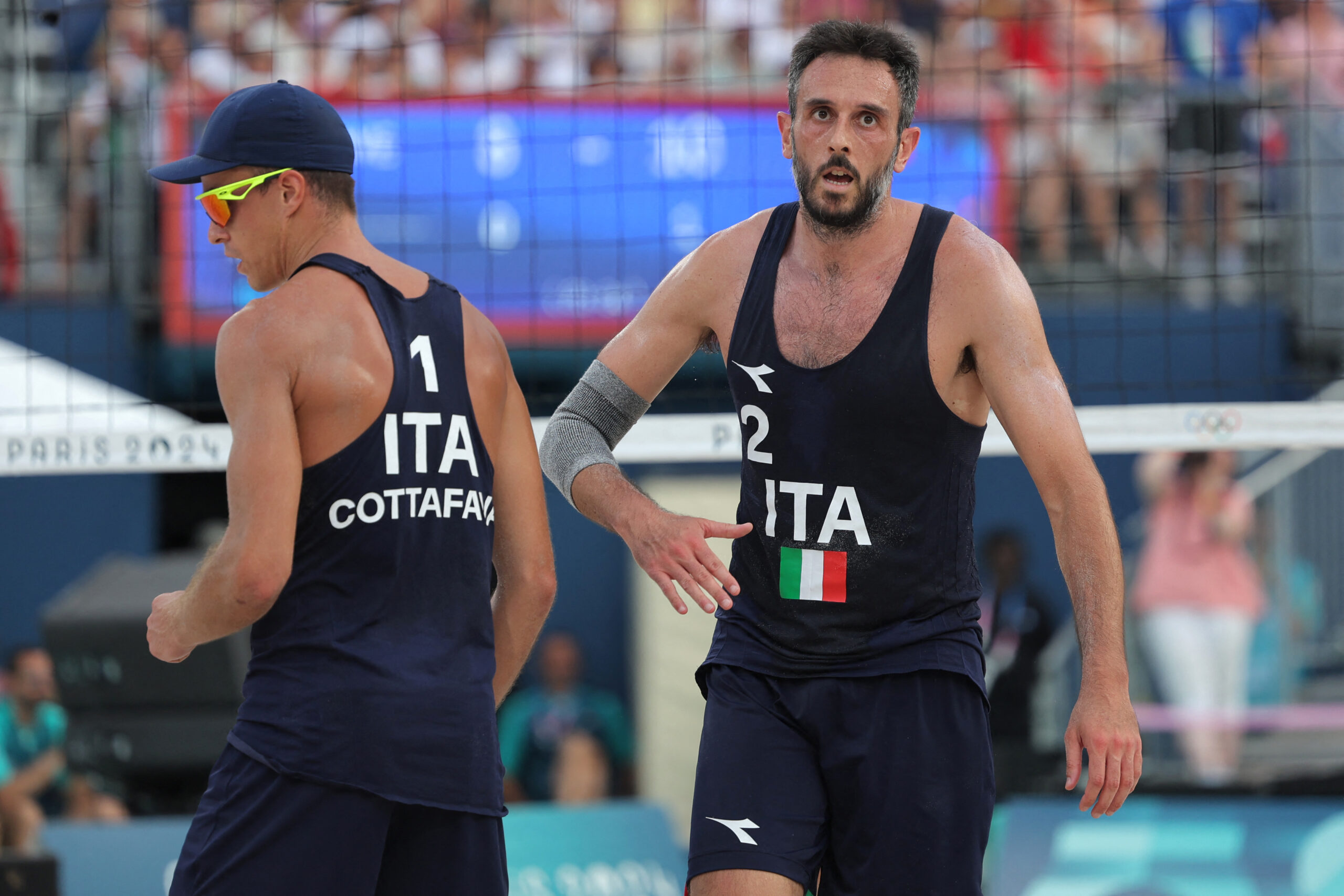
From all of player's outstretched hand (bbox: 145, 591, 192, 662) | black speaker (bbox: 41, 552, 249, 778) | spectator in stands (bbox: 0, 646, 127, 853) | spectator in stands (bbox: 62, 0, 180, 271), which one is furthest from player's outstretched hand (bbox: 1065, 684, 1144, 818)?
spectator in stands (bbox: 62, 0, 180, 271)

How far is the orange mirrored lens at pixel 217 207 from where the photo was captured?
315 cm

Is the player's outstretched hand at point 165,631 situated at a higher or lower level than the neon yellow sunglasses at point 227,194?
lower

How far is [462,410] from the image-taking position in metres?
3.18

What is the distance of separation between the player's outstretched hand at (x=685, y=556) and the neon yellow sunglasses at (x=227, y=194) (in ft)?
3.38

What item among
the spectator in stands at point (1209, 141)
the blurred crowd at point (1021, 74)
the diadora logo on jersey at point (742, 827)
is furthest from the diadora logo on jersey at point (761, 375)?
the spectator in stands at point (1209, 141)

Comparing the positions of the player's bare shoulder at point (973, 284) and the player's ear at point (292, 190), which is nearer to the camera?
the player's ear at point (292, 190)

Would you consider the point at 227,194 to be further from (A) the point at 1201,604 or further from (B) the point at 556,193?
(A) the point at 1201,604

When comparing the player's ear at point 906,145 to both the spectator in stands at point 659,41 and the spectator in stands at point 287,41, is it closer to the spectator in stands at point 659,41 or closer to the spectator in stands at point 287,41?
the spectator in stands at point 287,41

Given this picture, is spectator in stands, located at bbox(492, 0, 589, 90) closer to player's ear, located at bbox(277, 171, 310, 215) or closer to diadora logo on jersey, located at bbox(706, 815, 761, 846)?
player's ear, located at bbox(277, 171, 310, 215)

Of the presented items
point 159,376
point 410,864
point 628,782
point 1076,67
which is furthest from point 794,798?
point 159,376

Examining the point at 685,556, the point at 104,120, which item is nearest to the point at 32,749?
the point at 104,120

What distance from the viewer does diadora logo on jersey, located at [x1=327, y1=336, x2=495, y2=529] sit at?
3.03 m

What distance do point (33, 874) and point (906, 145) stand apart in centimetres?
487

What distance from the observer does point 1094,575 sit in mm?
3197
